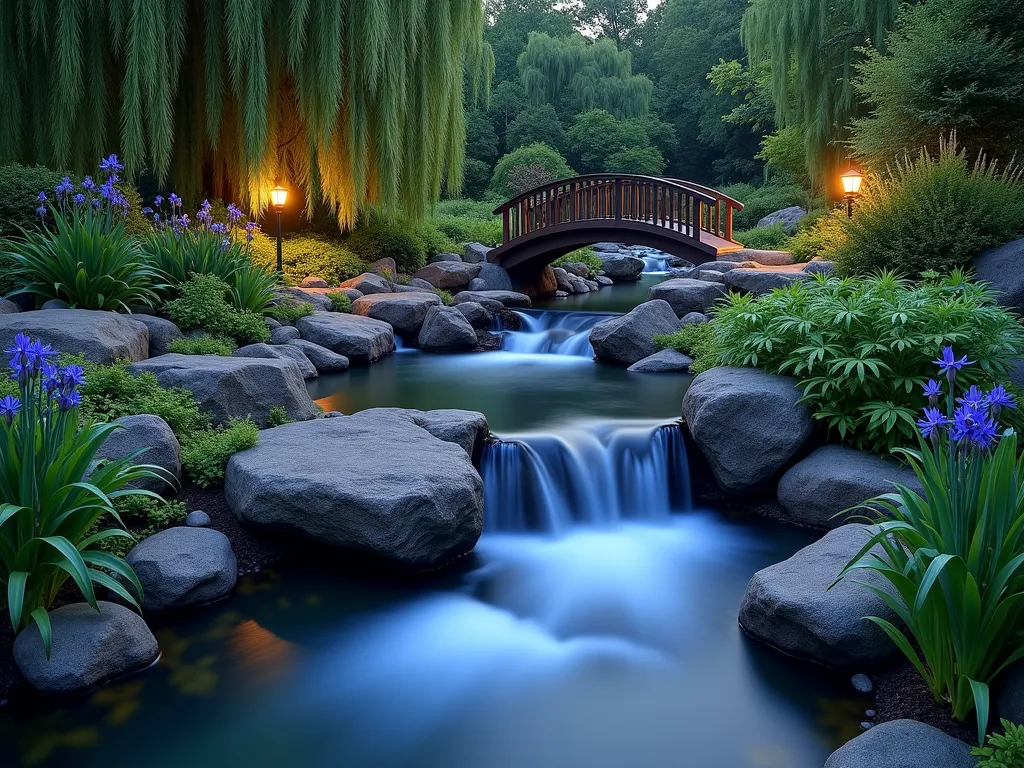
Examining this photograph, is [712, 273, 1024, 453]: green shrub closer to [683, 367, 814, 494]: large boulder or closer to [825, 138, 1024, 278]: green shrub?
[683, 367, 814, 494]: large boulder

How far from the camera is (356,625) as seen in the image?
14.4 feet

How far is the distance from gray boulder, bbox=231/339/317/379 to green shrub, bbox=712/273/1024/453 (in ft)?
13.9

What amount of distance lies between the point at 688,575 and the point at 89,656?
10.7 feet

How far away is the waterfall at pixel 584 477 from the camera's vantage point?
19.6 ft

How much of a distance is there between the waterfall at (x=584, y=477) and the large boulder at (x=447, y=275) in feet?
30.0

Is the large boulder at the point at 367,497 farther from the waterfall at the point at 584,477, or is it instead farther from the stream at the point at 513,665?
the waterfall at the point at 584,477

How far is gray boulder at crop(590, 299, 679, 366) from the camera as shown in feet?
35.2

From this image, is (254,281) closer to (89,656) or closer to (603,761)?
(89,656)

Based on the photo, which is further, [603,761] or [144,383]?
[144,383]

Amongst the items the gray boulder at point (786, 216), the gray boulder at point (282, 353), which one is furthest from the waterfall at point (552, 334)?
the gray boulder at point (786, 216)

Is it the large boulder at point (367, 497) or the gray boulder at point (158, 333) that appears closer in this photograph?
the large boulder at point (367, 497)

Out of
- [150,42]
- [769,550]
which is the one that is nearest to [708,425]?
[769,550]

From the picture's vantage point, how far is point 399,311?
1212cm

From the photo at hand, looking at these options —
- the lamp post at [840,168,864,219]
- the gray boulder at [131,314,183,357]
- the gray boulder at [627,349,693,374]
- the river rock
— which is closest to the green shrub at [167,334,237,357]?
the gray boulder at [131,314,183,357]
